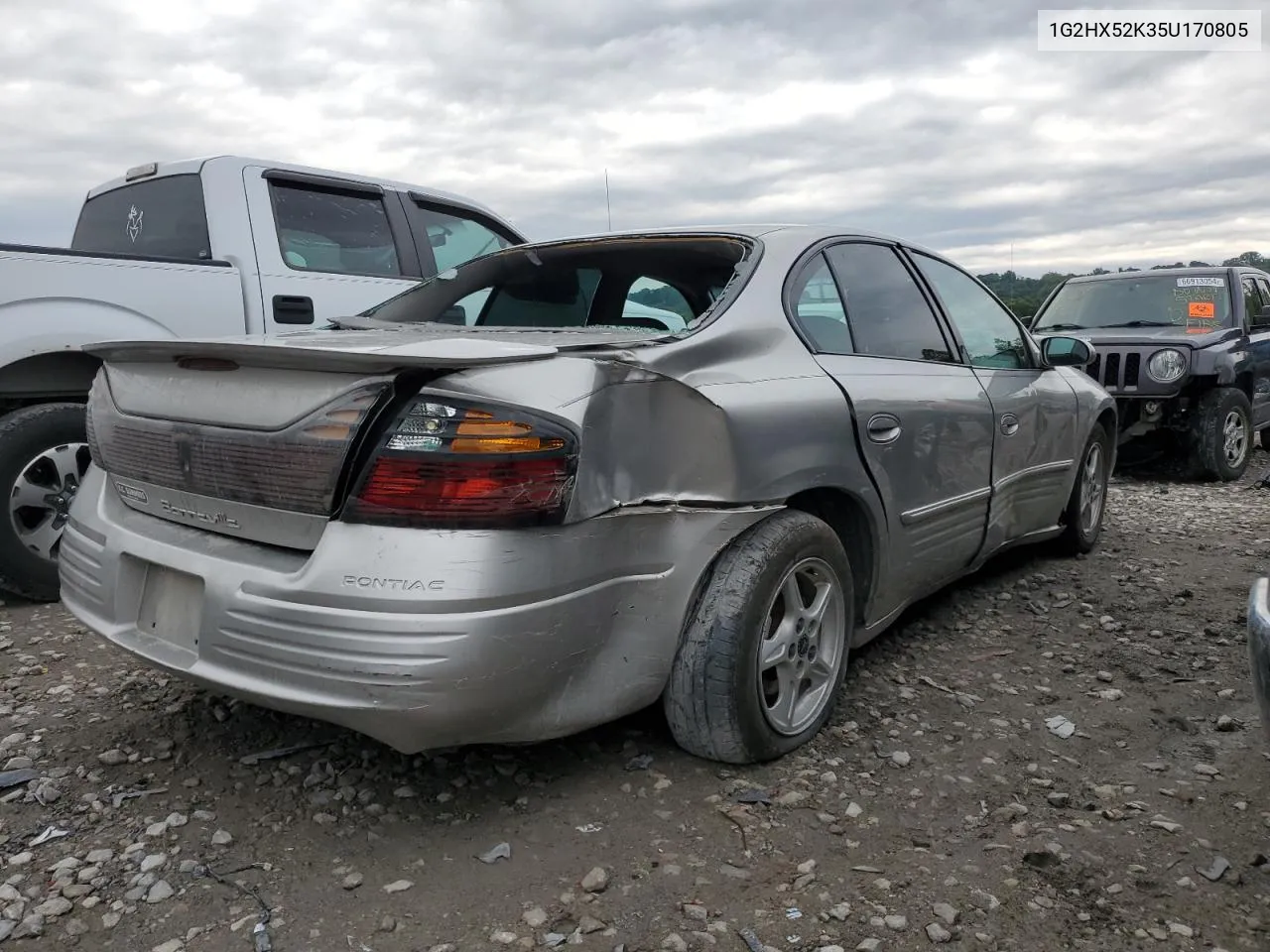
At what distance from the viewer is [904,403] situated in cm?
324

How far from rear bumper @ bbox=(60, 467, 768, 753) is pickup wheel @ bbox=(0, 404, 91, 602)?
1.95m

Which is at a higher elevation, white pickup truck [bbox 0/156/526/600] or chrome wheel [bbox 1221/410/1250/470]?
white pickup truck [bbox 0/156/526/600]

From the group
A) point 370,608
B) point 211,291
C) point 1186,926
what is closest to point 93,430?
point 370,608

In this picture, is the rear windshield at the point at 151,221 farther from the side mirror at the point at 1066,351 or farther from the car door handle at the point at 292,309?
the side mirror at the point at 1066,351

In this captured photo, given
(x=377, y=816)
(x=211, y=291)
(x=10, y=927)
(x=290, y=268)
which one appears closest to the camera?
(x=10, y=927)

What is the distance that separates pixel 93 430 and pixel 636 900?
1975 mm

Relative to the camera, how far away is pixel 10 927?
2051 mm

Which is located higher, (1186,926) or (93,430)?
(93,430)

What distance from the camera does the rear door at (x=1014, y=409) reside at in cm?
391

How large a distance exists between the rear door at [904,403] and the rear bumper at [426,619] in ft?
2.69

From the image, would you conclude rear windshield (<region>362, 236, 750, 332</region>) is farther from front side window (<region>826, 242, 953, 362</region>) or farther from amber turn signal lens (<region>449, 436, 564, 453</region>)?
amber turn signal lens (<region>449, 436, 564, 453</region>)

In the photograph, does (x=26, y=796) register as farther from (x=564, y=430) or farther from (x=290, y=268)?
(x=290, y=268)

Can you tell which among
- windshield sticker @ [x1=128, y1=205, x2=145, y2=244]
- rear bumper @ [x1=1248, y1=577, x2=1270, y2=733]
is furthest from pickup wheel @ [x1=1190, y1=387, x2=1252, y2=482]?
windshield sticker @ [x1=128, y1=205, x2=145, y2=244]

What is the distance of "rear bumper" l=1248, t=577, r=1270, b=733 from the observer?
1.83 meters
